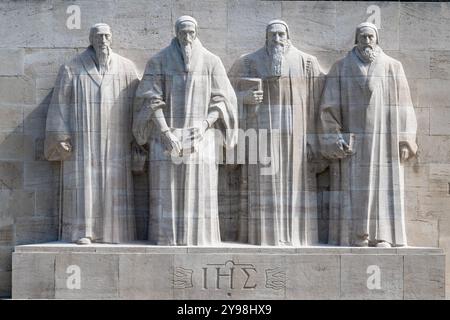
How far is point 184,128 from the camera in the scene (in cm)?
1697

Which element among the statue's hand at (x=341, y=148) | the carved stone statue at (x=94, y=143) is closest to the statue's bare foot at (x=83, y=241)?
the carved stone statue at (x=94, y=143)

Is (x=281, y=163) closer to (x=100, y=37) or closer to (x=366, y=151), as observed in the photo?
(x=366, y=151)

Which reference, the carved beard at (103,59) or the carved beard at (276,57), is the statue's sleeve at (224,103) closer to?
the carved beard at (276,57)

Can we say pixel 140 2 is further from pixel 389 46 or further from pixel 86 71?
pixel 389 46

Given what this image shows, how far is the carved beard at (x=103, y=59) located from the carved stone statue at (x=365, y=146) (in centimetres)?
309

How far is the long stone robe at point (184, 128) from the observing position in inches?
667

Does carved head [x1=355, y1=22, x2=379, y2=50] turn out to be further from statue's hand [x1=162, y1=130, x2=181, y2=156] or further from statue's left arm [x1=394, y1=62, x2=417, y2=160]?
statue's hand [x1=162, y1=130, x2=181, y2=156]

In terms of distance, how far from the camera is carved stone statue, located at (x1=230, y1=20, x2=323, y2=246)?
56.3ft

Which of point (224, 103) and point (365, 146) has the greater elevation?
point (224, 103)

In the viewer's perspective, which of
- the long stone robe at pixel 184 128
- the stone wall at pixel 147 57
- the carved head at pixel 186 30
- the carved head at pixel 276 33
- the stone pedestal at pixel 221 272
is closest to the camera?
the stone pedestal at pixel 221 272

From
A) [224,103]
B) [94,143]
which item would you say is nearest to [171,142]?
[224,103]

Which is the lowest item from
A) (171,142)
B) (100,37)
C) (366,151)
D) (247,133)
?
(366,151)

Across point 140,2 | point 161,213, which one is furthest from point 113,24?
point 161,213

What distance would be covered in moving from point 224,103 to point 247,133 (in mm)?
A: 546
